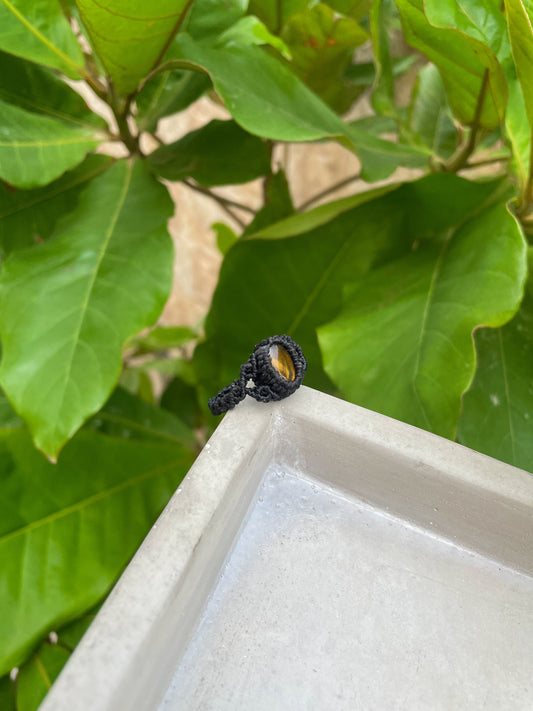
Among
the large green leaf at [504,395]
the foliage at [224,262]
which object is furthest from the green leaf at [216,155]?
the large green leaf at [504,395]

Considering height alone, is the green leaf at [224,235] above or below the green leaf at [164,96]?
below

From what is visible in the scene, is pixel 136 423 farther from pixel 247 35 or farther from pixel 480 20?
pixel 480 20

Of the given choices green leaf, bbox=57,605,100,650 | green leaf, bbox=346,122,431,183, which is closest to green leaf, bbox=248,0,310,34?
green leaf, bbox=346,122,431,183

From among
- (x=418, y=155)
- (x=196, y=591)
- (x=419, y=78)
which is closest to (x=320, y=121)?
(x=418, y=155)

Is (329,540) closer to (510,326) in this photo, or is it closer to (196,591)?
(196,591)

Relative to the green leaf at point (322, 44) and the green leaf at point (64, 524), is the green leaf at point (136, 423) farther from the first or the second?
the green leaf at point (322, 44)

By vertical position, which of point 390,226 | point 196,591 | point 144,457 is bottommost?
point 144,457
